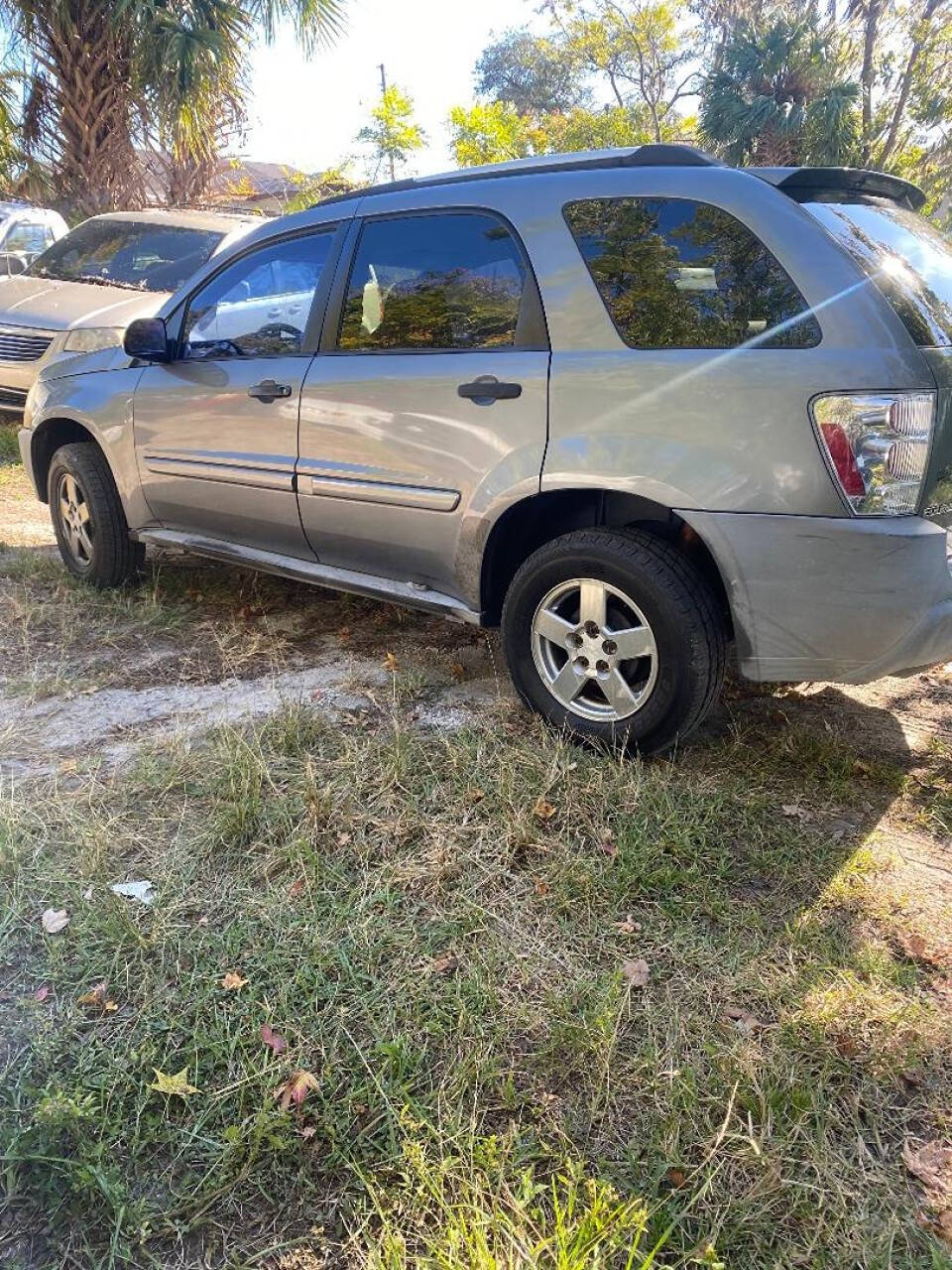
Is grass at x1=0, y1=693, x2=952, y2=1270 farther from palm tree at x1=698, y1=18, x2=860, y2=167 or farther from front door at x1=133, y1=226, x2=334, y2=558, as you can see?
palm tree at x1=698, y1=18, x2=860, y2=167

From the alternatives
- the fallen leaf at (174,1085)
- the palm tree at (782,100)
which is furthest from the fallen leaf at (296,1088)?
the palm tree at (782,100)

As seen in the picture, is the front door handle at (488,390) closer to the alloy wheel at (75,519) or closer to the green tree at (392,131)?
the alloy wheel at (75,519)

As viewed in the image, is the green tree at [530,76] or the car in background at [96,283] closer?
the car in background at [96,283]

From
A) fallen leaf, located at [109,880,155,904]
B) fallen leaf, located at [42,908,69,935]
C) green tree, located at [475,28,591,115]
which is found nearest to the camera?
fallen leaf, located at [42,908,69,935]

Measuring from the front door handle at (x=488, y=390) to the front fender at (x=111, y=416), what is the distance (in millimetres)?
2019

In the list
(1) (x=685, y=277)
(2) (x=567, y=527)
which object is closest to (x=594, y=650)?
(2) (x=567, y=527)

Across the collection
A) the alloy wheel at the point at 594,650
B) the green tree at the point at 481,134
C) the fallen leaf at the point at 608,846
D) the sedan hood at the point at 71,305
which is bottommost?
the fallen leaf at the point at 608,846

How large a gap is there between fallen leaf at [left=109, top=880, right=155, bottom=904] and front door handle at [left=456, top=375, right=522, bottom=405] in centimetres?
180

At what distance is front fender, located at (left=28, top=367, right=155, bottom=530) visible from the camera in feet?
14.5

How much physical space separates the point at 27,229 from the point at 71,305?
4231 mm

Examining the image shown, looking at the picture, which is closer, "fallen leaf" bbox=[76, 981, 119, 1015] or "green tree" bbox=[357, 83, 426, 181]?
"fallen leaf" bbox=[76, 981, 119, 1015]

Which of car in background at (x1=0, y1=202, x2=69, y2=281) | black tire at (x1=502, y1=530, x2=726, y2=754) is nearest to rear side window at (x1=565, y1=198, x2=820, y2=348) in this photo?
black tire at (x1=502, y1=530, x2=726, y2=754)

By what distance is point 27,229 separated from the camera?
34.6 feet

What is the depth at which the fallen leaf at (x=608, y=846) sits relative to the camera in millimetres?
2566
